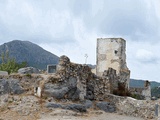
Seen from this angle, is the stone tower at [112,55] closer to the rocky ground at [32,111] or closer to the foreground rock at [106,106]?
the foreground rock at [106,106]

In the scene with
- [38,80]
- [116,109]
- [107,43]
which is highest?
[107,43]

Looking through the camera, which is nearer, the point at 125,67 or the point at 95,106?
the point at 95,106

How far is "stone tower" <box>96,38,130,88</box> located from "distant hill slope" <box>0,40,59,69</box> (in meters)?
87.2

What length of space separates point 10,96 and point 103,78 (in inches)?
301

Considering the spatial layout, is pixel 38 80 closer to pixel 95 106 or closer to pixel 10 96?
pixel 10 96

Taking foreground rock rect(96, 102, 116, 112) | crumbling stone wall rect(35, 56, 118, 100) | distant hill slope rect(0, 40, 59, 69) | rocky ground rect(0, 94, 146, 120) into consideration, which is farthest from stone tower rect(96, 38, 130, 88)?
distant hill slope rect(0, 40, 59, 69)

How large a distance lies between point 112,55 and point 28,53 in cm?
10843

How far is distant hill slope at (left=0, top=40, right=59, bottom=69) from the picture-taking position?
136 meters

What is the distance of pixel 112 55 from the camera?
43.3 m

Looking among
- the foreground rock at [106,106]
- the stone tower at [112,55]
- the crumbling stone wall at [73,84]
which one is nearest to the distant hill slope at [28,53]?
the stone tower at [112,55]

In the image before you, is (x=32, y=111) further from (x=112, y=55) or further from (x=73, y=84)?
(x=112, y=55)

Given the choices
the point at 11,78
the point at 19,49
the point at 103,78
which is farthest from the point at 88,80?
the point at 19,49

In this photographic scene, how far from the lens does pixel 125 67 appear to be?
43531 millimetres

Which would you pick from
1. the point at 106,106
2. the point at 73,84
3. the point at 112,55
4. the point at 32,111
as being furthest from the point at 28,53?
the point at 32,111
